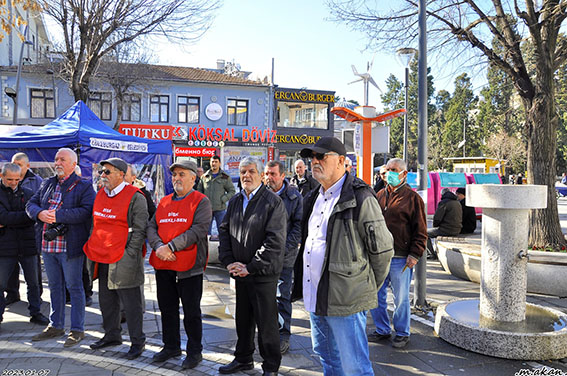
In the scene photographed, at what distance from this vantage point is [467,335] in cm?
442

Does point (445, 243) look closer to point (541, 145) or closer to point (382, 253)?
point (541, 145)

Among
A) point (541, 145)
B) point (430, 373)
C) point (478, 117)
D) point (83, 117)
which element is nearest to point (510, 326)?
point (430, 373)

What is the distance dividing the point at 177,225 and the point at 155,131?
27.8 meters

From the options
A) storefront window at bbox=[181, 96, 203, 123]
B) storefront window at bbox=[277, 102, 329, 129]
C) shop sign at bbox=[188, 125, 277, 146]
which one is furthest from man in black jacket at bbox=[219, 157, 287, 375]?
storefront window at bbox=[277, 102, 329, 129]

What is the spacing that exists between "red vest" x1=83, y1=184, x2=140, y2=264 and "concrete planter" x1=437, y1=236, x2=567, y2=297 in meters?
A: 5.47

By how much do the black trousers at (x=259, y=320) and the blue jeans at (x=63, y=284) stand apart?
186 centimetres

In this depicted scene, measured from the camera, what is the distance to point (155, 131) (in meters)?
30.5

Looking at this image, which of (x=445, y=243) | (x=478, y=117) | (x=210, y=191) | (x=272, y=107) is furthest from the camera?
(x=478, y=117)

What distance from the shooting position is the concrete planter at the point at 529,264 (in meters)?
6.41

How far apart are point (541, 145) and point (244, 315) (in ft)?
23.4

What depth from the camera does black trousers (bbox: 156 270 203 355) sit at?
4.13 m

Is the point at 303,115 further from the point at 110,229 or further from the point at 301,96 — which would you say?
the point at 110,229

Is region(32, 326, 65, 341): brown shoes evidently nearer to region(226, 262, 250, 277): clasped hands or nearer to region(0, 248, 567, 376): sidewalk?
region(0, 248, 567, 376): sidewalk

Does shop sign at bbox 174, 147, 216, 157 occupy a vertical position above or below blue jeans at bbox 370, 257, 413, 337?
above
